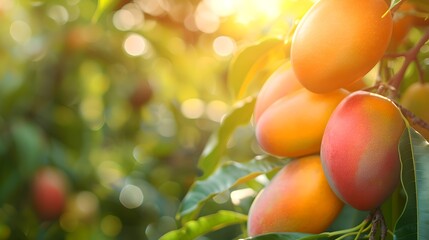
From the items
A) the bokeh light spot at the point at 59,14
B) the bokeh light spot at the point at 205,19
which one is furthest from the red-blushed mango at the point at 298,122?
the bokeh light spot at the point at 205,19

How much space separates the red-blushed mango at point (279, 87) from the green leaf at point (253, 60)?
10 cm

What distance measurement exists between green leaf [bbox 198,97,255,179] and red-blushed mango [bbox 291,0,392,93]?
9.8 inches

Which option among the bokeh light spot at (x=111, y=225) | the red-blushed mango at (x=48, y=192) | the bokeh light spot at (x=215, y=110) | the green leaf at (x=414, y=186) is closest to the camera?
the green leaf at (x=414, y=186)

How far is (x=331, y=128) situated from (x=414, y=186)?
85 millimetres

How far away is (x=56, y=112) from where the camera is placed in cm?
199

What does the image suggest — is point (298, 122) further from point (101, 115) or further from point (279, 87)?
point (101, 115)

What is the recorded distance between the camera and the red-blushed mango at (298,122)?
64 centimetres

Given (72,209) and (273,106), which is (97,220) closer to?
(72,209)

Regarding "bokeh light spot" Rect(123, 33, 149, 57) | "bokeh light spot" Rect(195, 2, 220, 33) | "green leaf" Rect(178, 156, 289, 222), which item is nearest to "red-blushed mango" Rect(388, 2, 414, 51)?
"green leaf" Rect(178, 156, 289, 222)

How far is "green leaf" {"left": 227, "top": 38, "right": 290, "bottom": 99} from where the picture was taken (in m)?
0.83

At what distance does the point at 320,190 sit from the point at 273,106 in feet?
0.33

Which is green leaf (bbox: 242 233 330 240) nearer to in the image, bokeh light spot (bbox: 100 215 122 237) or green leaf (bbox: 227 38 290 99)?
green leaf (bbox: 227 38 290 99)

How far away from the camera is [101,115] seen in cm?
208

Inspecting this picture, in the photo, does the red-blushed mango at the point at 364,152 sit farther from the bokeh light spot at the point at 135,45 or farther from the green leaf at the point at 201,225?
the bokeh light spot at the point at 135,45
